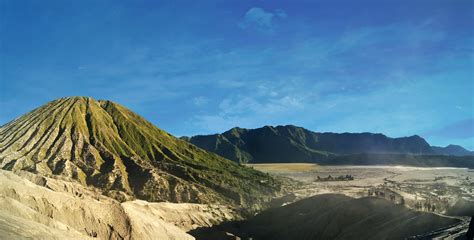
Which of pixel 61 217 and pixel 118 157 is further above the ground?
pixel 118 157

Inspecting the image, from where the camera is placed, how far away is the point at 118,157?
120812 mm

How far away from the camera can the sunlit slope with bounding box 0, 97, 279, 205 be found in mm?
→ 106062

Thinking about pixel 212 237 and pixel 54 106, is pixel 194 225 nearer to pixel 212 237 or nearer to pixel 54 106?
pixel 212 237

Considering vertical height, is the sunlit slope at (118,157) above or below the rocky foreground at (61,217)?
above

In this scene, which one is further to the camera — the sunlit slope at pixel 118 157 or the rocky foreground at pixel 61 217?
the sunlit slope at pixel 118 157

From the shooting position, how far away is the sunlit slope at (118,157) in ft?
348

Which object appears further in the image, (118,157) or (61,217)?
(118,157)

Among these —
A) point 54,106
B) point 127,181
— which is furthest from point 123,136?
point 127,181

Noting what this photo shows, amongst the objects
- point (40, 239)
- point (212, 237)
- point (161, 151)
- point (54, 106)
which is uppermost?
point (54, 106)

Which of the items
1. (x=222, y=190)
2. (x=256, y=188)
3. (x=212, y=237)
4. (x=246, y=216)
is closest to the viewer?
(x=212, y=237)

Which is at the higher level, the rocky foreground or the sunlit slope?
the sunlit slope

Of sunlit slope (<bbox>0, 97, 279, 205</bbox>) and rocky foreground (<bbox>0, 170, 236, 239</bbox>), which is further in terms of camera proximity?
sunlit slope (<bbox>0, 97, 279, 205</bbox>)

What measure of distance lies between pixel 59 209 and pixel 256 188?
3309 inches

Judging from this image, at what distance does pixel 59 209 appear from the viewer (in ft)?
148
